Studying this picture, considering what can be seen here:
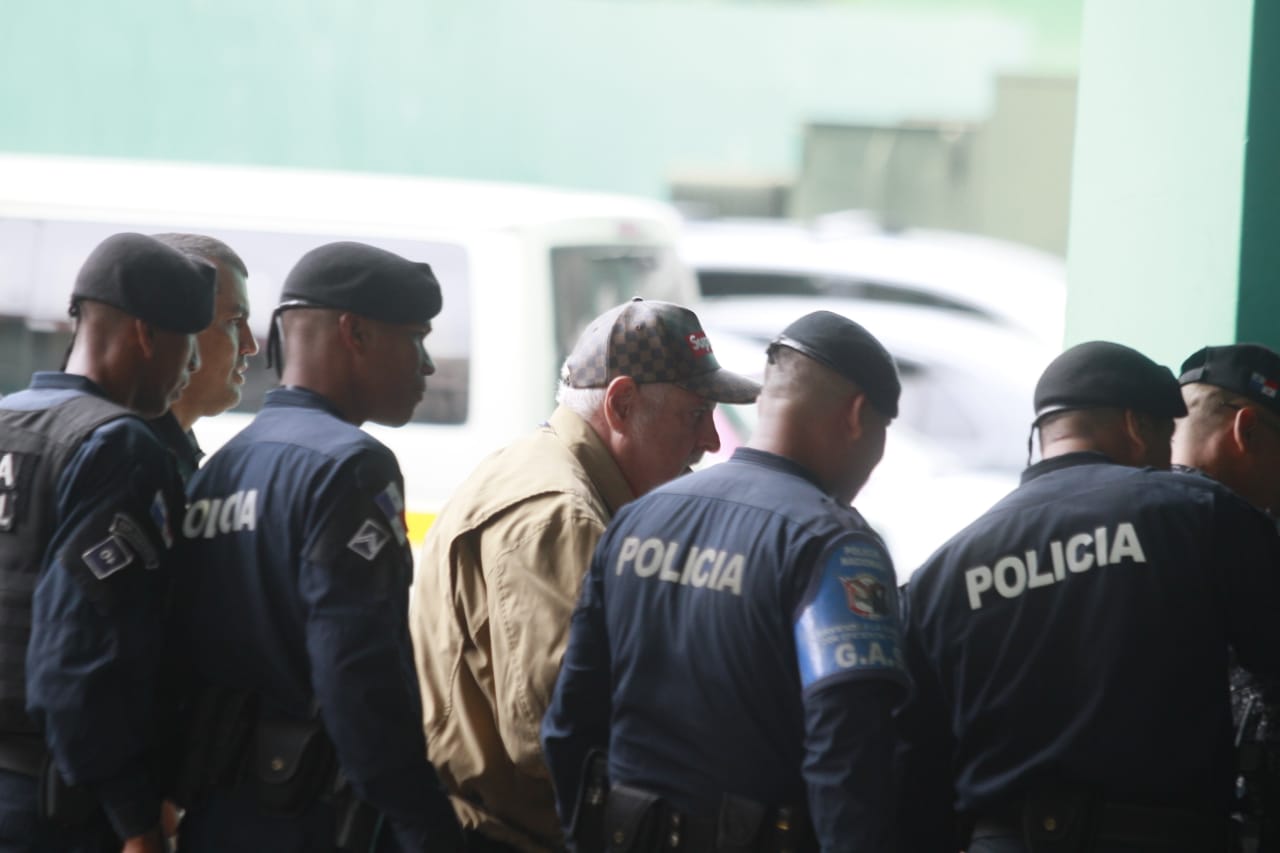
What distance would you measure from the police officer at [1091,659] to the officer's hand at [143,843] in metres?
1.34

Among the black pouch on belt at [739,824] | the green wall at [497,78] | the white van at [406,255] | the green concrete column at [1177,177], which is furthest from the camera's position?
the green wall at [497,78]

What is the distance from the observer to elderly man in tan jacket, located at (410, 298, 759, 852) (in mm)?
2922

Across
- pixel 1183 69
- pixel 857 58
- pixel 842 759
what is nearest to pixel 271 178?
pixel 1183 69

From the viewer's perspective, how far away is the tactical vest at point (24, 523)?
285 cm

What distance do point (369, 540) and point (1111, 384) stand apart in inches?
54.7

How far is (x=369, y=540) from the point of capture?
9.08 feet

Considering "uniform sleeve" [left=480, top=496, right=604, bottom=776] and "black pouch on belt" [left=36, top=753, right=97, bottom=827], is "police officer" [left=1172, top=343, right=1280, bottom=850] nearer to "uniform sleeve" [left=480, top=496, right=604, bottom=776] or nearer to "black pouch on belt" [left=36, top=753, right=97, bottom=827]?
"uniform sleeve" [left=480, top=496, right=604, bottom=776]

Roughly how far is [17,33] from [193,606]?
885cm

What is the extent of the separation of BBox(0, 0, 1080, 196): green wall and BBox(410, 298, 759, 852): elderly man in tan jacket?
8633 millimetres

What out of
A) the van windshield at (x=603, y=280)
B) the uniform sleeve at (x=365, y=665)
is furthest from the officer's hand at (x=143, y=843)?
the van windshield at (x=603, y=280)

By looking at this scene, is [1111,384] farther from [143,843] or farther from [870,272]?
[870,272]

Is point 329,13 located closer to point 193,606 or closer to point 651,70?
point 651,70

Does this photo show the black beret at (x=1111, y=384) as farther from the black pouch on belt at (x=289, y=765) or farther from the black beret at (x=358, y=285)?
the black pouch on belt at (x=289, y=765)

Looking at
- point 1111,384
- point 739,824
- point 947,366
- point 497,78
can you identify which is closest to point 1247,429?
point 1111,384
